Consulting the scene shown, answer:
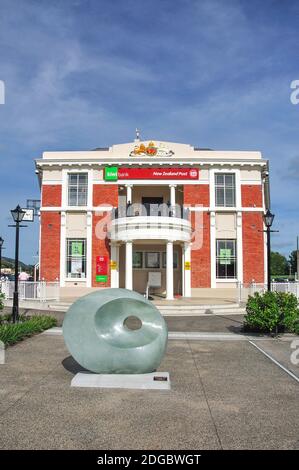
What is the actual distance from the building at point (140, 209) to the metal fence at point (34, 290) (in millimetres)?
5709

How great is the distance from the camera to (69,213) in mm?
30562

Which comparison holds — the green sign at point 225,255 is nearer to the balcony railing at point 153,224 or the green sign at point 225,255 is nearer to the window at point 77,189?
the balcony railing at point 153,224

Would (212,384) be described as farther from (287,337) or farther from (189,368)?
(287,337)

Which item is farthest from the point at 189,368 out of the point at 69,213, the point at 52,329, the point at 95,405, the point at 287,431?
the point at 69,213

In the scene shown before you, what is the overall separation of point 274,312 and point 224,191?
17685 mm

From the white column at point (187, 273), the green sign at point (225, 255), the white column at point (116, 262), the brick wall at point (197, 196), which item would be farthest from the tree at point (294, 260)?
the white column at point (116, 262)

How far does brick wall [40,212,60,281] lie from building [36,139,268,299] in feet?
0.22

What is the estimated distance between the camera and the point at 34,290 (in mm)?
23234

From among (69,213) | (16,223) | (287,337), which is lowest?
(287,337)

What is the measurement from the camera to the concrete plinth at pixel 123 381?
7.31m

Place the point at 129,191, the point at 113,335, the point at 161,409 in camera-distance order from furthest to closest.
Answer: the point at 129,191 → the point at 113,335 → the point at 161,409

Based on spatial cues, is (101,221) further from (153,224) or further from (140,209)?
(153,224)

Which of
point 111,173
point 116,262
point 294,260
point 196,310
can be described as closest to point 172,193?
point 111,173
